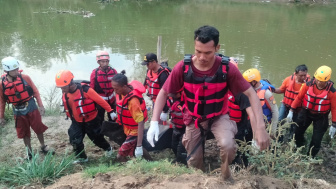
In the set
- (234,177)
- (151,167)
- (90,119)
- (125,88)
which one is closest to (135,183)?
(151,167)

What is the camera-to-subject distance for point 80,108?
4.36m

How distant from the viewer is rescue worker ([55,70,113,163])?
4.18 metres

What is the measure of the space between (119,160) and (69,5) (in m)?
25.7

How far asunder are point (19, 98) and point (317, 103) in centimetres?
486

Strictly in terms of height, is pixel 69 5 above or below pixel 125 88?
above

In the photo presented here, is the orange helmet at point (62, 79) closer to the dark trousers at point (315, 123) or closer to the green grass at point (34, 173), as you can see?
the green grass at point (34, 173)

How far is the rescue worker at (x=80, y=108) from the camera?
13.7ft

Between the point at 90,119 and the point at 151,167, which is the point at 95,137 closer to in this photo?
the point at 90,119

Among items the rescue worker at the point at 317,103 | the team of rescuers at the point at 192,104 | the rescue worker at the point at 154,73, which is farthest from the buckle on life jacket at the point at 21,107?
the rescue worker at the point at 317,103

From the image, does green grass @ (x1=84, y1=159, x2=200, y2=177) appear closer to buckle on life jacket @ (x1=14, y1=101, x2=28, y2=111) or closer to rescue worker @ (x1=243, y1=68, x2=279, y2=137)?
rescue worker @ (x1=243, y1=68, x2=279, y2=137)

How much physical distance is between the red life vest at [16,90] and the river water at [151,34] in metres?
4.41

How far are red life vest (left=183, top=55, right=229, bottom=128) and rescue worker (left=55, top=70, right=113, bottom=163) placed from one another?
214 cm

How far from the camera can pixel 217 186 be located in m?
2.58

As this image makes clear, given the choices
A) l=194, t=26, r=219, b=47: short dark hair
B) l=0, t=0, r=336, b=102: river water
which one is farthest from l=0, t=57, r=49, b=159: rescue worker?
l=0, t=0, r=336, b=102: river water
